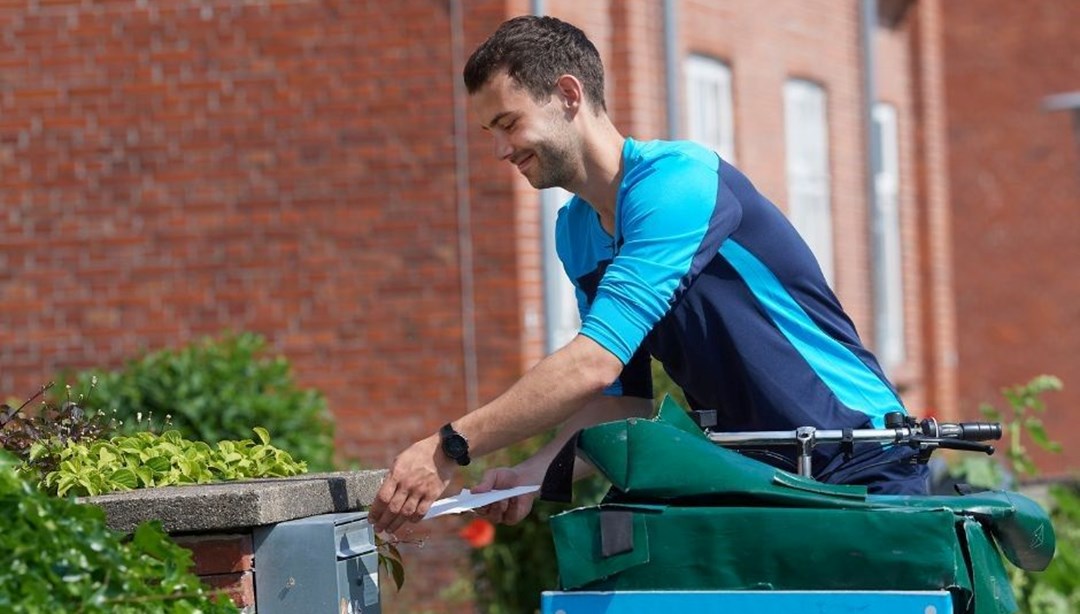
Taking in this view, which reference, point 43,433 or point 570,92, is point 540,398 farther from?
point 43,433

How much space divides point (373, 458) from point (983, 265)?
41.4 feet

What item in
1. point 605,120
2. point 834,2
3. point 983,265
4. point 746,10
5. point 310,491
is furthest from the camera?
point 983,265

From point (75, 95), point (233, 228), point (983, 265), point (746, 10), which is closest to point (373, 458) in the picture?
point (233, 228)

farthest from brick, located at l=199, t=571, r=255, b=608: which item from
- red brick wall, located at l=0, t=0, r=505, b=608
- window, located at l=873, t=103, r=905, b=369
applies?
window, located at l=873, t=103, r=905, b=369

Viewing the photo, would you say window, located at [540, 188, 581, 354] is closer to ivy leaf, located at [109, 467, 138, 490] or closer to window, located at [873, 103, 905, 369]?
window, located at [873, 103, 905, 369]

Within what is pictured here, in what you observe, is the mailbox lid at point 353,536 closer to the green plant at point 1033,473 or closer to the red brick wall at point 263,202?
the green plant at point 1033,473

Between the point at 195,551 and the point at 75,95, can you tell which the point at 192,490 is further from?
the point at 75,95

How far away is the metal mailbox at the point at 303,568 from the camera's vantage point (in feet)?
11.8

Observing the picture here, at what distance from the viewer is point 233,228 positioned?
10.1 meters

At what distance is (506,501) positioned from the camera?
3.98 meters

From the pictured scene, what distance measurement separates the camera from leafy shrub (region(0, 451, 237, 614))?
2.89 meters

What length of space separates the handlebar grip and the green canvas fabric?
1.31 feet

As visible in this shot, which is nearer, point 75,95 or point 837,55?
point 75,95

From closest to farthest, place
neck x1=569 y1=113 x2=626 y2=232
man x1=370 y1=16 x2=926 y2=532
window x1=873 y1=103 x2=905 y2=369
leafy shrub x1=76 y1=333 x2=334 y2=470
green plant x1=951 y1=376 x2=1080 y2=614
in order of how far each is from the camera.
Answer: man x1=370 y1=16 x2=926 y2=532, neck x1=569 y1=113 x2=626 y2=232, green plant x1=951 y1=376 x2=1080 y2=614, leafy shrub x1=76 y1=333 x2=334 y2=470, window x1=873 y1=103 x2=905 y2=369
